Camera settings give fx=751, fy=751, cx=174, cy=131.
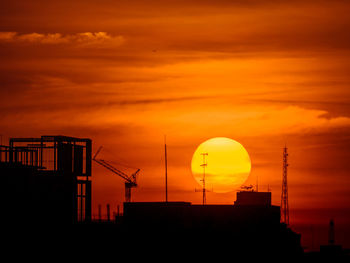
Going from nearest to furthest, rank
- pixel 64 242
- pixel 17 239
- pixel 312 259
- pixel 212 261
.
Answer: pixel 17 239
pixel 64 242
pixel 212 261
pixel 312 259

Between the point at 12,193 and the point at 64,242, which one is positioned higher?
the point at 12,193

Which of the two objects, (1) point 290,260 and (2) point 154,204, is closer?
(1) point 290,260

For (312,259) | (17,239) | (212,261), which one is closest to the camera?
(17,239)

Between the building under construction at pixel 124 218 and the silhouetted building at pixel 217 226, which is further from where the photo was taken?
the silhouetted building at pixel 217 226

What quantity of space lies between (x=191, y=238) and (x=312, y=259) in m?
33.0

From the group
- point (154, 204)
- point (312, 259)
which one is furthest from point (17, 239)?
point (312, 259)

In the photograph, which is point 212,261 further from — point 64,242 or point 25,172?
point 25,172

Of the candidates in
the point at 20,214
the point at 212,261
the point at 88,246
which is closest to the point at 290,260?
the point at 212,261

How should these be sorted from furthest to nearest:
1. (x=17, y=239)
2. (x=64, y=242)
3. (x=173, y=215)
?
1. (x=173, y=215)
2. (x=64, y=242)
3. (x=17, y=239)

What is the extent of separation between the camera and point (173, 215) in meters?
133

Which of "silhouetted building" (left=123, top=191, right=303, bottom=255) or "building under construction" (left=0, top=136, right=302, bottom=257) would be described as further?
"silhouetted building" (left=123, top=191, right=303, bottom=255)

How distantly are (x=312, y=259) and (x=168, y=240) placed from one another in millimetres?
36813

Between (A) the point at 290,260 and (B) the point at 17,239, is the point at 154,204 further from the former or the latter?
(B) the point at 17,239

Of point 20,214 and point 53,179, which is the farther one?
point 53,179
